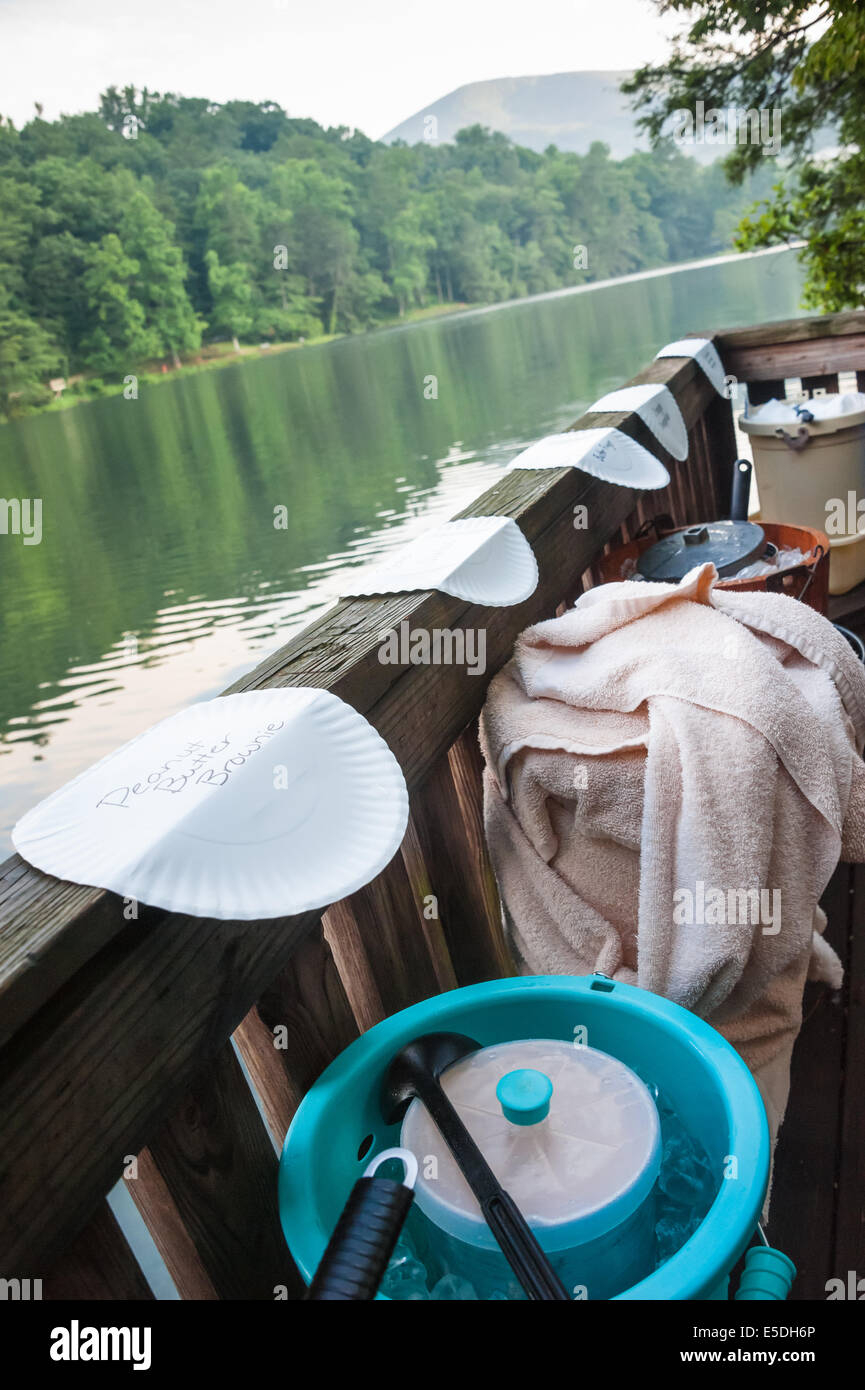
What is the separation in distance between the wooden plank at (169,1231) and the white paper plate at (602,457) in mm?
1612

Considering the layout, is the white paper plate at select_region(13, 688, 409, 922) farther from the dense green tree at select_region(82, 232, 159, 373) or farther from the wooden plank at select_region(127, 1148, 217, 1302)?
the dense green tree at select_region(82, 232, 159, 373)

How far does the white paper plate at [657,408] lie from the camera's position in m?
2.56

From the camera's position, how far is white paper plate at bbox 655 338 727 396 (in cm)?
332

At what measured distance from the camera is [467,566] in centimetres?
149

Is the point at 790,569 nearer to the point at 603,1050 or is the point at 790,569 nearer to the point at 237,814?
the point at 603,1050

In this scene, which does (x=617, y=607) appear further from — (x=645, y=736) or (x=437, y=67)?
(x=437, y=67)

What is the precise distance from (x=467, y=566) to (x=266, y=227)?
39684 mm

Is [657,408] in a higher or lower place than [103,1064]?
higher

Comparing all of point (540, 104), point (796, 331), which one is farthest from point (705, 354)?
point (540, 104)

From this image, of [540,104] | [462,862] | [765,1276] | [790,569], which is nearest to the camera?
[765,1276]

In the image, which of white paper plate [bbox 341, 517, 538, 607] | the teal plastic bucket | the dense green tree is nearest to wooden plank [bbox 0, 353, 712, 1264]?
the teal plastic bucket

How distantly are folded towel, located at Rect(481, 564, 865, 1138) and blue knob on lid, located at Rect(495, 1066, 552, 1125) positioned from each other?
48 cm

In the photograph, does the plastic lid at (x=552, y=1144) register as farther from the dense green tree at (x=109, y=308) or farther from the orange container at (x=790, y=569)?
the dense green tree at (x=109, y=308)
